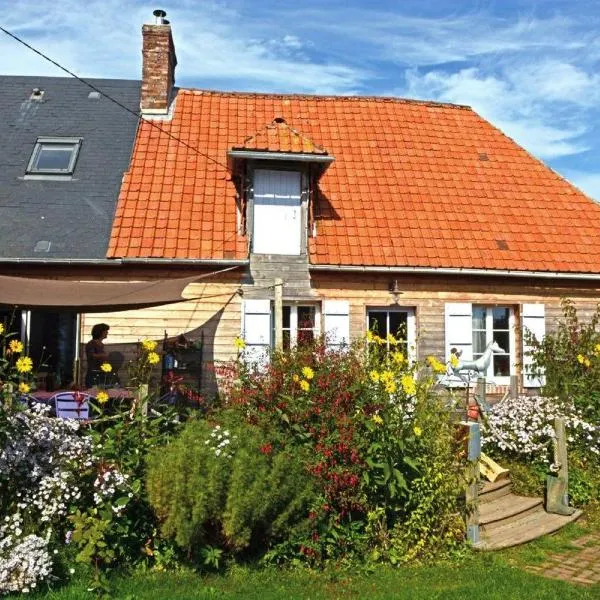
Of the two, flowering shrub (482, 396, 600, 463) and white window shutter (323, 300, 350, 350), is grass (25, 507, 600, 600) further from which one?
white window shutter (323, 300, 350, 350)

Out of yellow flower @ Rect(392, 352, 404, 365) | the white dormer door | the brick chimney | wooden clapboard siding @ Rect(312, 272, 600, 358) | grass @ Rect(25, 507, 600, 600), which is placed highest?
the brick chimney

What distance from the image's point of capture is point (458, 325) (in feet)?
37.0

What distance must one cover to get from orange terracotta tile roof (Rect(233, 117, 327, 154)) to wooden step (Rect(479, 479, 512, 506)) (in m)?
5.89

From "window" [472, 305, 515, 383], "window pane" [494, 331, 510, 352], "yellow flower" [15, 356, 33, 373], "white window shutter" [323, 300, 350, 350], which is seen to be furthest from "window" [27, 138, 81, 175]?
"window pane" [494, 331, 510, 352]

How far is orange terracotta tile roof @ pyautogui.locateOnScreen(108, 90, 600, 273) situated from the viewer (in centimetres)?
1108

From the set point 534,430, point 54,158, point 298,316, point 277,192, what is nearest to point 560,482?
point 534,430

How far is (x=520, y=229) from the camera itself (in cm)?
1223

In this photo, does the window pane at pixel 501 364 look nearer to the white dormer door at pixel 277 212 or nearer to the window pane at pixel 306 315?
the window pane at pixel 306 315

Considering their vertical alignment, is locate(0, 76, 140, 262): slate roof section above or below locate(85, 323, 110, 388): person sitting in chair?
above

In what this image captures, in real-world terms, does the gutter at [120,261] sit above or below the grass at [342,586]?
above

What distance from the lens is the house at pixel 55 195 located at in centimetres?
1023

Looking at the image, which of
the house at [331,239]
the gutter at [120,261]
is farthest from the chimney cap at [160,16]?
the gutter at [120,261]

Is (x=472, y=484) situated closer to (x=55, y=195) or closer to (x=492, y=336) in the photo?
(x=492, y=336)

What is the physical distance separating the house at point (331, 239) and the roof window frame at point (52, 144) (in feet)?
3.82
